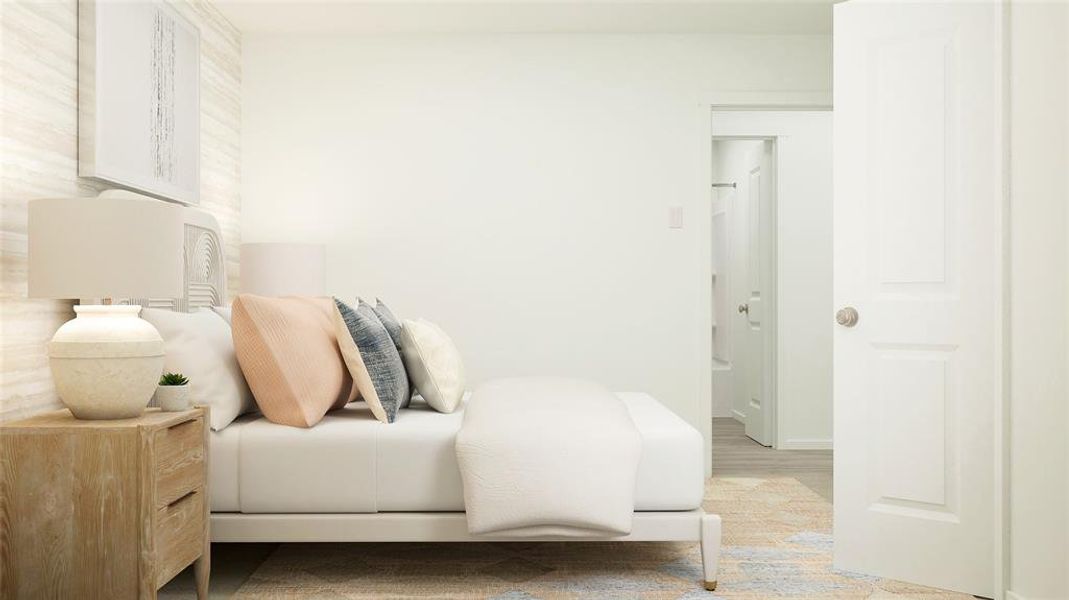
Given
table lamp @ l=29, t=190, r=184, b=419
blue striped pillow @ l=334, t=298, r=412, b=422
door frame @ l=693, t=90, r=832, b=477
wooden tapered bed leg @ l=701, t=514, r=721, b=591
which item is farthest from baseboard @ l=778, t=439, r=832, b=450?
table lamp @ l=29, t=190, r=184, b=419

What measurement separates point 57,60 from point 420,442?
6.17 ft

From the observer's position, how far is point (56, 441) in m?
1.93

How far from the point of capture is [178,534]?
2094 millimetres

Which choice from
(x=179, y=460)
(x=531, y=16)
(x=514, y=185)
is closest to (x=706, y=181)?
(x=514, y=185)

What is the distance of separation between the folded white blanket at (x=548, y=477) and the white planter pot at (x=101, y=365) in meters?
0.95

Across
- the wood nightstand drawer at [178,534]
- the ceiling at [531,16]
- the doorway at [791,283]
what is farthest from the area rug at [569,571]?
the ceiling at [531,16]

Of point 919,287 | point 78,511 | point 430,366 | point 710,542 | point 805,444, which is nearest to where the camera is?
point 78,511

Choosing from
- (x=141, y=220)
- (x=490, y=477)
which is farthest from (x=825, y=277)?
(x=141, y=220)

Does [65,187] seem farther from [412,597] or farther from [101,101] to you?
[412,597]

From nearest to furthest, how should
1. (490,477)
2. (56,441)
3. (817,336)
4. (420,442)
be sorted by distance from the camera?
(56,441), (490,477), (420,442), (817,336)

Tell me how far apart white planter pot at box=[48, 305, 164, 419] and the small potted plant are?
4.3 inches

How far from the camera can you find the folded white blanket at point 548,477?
2.26 m

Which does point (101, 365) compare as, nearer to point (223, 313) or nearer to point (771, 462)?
point (223, 313)

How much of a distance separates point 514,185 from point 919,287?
234 centimetres
